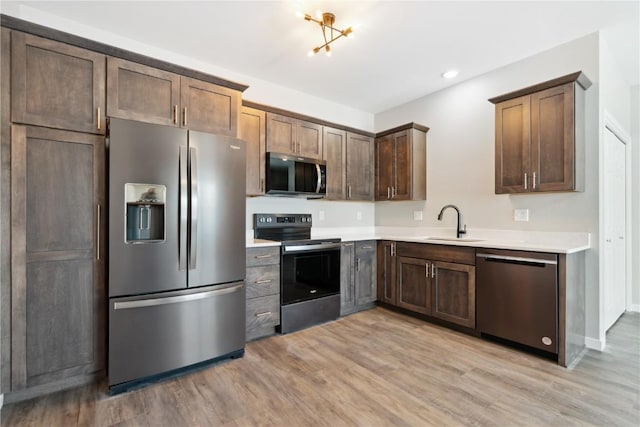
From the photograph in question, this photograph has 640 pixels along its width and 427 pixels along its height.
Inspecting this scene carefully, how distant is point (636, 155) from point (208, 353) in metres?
5.07

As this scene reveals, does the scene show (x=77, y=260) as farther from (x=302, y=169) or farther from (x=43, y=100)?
(x=302, y=169)

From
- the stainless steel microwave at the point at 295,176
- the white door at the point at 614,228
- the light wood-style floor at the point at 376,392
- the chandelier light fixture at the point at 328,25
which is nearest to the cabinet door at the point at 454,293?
the light wood-style floor at the point at 376,392

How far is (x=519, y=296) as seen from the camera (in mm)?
2570

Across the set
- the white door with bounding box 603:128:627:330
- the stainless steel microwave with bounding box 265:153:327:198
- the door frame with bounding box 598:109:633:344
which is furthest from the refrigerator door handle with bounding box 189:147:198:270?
the white door with bounding box 603:128:627:330

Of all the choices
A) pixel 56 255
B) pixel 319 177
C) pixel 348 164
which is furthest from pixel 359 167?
pixel 56 255

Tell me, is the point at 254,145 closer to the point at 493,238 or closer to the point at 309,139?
the point at 309,139

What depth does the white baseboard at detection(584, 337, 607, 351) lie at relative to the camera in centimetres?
262

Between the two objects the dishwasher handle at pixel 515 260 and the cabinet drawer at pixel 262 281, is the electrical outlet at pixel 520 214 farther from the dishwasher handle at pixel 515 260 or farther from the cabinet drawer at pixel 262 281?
the cabinet drawer at pixel 262 281

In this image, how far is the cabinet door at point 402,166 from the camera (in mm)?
3836

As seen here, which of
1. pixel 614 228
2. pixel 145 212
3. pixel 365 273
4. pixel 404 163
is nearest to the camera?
pixel 145 212

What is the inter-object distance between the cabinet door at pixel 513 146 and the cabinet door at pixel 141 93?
2.96 meters

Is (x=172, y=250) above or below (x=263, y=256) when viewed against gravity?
above

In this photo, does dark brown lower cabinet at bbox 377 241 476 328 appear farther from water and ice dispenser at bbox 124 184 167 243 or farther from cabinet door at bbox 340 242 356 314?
water and ice dispenser at bbox 124 184 167 243

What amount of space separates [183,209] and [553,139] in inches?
123
